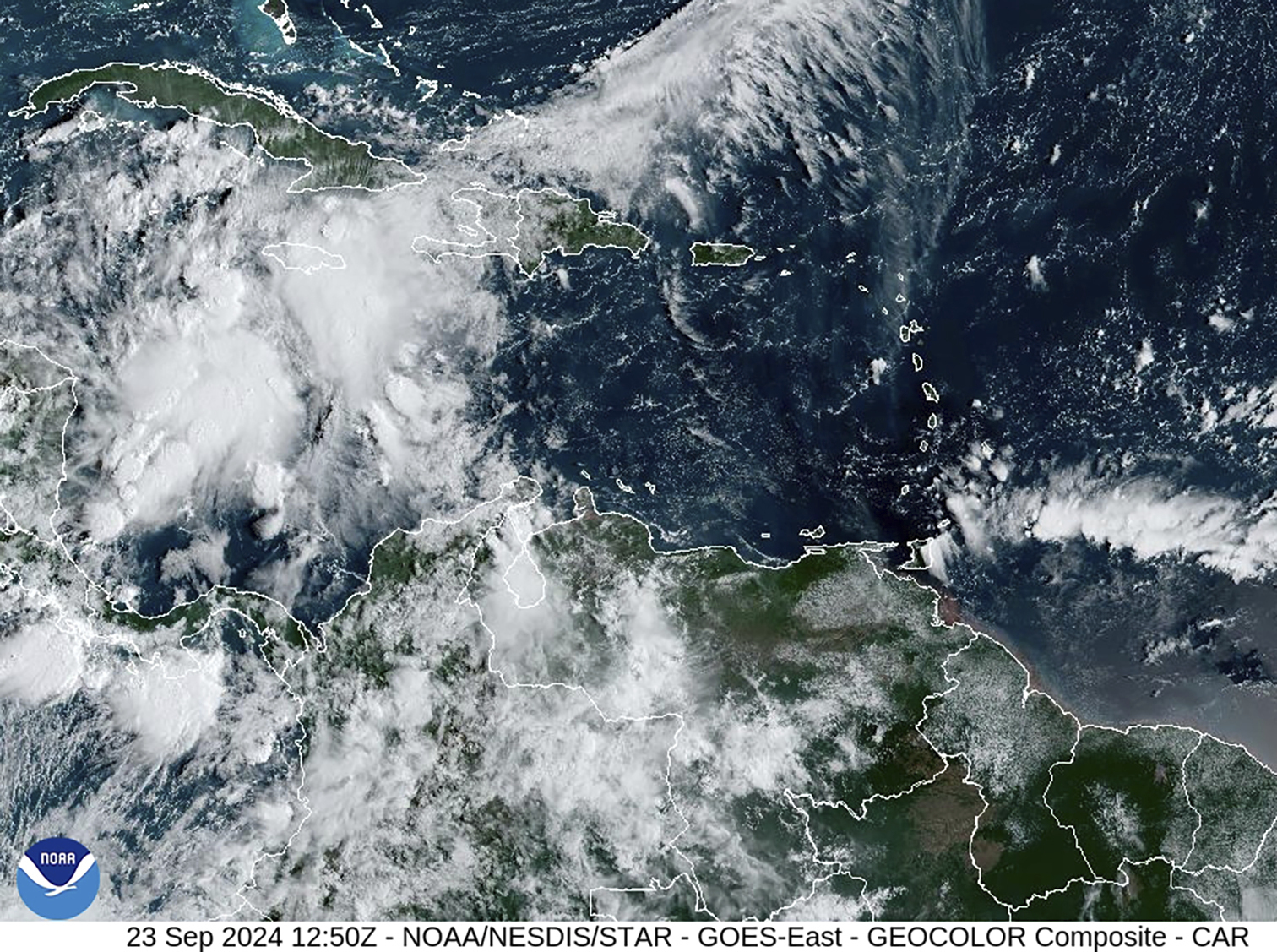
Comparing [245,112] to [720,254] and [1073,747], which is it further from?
[1073,747]

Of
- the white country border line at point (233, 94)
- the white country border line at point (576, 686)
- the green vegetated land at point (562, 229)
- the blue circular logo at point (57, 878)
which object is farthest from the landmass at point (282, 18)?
the blue circular logo at point (57, 878)

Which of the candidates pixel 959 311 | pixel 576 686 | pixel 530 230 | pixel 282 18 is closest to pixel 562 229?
pixel 530 230

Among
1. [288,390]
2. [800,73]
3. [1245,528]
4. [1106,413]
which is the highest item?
[800,73]

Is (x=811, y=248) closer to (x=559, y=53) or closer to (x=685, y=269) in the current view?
(x=685, y=269)

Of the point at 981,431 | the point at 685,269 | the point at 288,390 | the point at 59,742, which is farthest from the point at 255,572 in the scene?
the point at 981,431

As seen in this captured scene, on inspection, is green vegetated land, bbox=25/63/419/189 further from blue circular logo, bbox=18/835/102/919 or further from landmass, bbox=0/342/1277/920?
blue circular logo, bbox=18/835/102/919
